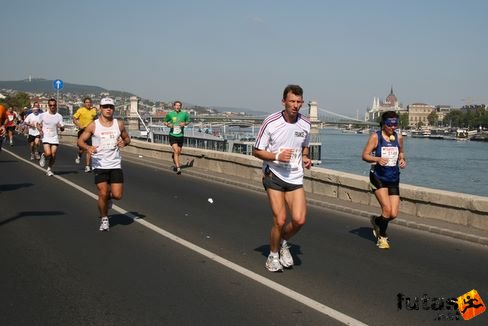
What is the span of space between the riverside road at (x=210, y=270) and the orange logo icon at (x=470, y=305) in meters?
0.09

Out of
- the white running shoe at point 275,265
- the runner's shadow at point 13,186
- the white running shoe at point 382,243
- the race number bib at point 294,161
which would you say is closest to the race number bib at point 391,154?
the white running shoe at point 382,243

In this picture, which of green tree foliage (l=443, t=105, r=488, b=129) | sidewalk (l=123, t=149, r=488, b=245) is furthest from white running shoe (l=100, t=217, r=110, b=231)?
green tree foliage (l=443, t=105, r=488, b=129)

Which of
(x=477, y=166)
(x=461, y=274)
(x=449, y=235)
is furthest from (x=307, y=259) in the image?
(x=477, y=166)

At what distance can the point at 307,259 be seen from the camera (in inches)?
283

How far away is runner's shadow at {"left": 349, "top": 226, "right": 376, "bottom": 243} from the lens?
28.9 feet

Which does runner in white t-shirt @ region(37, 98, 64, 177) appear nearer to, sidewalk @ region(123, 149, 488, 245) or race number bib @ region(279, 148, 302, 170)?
sidewalk @ region(123, 149, 488, 245)

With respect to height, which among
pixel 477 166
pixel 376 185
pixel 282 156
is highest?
pixel 282 156

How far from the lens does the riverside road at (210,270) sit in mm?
5105

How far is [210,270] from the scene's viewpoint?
652cm

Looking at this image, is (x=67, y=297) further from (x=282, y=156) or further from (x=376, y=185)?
(x=376, y=185)

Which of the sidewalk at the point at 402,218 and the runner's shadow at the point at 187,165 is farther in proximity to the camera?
the runner's shadow at the point at 187,165

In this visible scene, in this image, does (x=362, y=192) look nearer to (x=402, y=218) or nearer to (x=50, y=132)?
(x=402, y=218)

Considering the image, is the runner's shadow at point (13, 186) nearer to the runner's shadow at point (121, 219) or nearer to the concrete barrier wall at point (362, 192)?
the runner's shadow at point (121, 219)

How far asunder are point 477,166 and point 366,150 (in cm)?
5715
